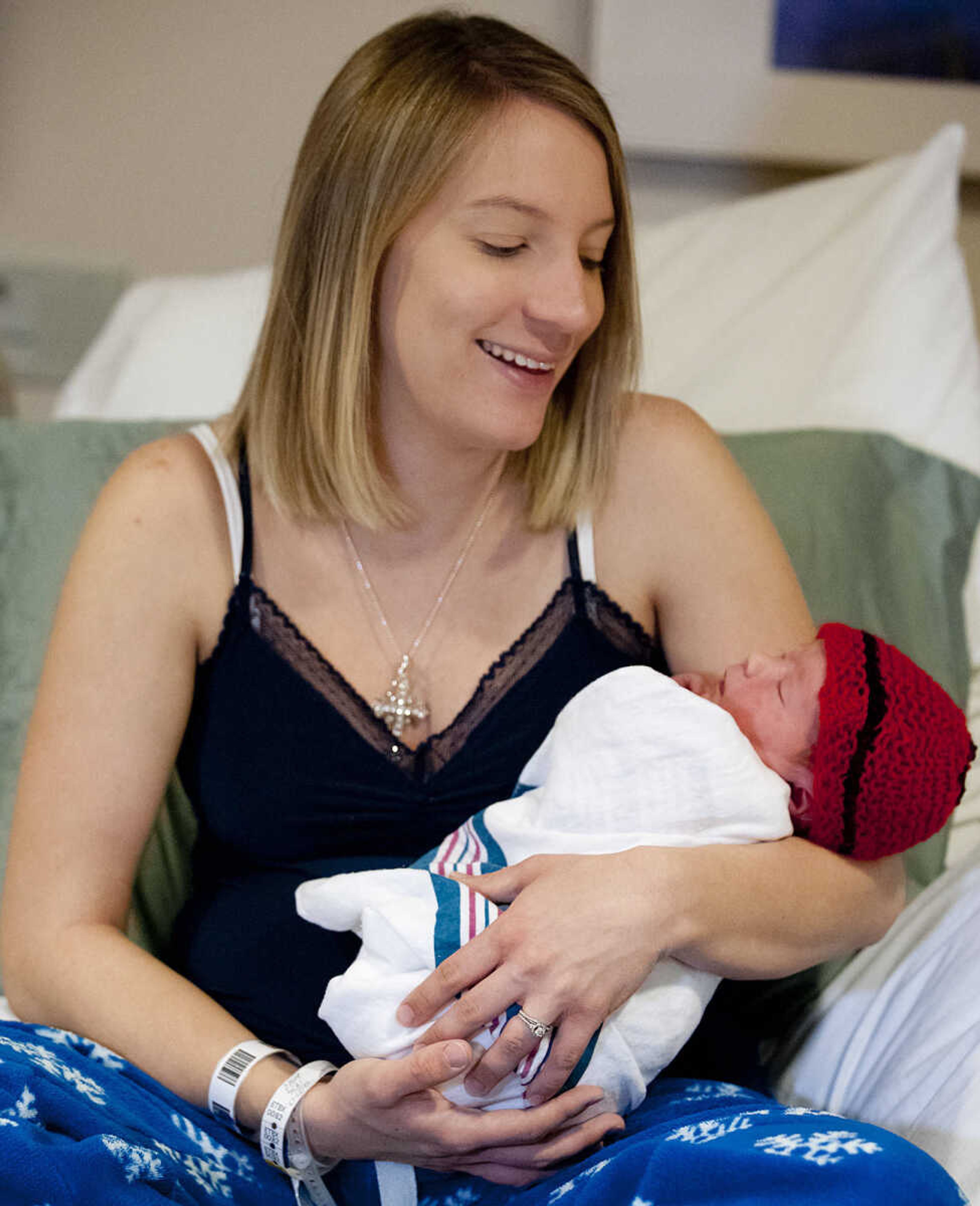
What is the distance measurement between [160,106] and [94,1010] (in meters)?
1.63

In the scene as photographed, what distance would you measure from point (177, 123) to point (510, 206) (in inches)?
51.0

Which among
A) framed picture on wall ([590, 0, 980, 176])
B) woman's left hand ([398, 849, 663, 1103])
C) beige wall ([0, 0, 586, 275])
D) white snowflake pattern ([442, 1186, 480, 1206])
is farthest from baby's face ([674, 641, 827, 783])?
beige wall ([0, 0, 586, 275])

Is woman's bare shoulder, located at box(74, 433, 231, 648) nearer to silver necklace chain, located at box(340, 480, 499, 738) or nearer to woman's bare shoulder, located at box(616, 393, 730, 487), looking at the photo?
silver necklace chain, located at box(340, 480, 499, 738)

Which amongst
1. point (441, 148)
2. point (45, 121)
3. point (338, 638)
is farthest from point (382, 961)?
point (45, 121)

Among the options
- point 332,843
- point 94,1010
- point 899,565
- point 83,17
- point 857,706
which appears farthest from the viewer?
point 83,17

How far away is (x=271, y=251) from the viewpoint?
2.29m

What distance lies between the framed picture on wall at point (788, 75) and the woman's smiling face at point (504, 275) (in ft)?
3.33

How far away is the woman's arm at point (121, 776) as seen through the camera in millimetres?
1101

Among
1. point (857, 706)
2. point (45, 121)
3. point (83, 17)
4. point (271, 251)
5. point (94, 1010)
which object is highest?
point (83, 17)

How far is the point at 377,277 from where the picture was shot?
4.07 ft

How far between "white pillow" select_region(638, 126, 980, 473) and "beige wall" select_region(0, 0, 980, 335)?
0.33 metres

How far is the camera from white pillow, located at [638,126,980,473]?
5.87ft

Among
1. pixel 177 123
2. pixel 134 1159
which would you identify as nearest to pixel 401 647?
pixel 134 1159

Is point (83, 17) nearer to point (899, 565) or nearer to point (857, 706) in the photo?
point (899, 565)
